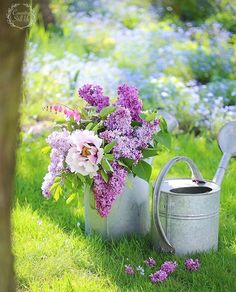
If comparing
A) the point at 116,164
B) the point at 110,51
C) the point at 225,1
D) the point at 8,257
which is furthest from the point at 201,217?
the point at 225,1

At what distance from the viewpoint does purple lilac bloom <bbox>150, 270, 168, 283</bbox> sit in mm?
2617

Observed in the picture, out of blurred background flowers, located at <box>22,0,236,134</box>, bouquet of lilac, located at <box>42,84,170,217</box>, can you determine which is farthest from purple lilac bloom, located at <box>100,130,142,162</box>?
blurred background flowers, located at <box>22,0,236,134</box>

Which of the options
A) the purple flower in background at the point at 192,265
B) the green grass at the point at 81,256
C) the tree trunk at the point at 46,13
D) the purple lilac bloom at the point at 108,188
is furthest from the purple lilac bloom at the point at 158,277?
the tree trunk at the point at 46,13

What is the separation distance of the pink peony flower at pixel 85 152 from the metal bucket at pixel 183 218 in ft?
0.91

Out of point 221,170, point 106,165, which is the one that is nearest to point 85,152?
point 106,165

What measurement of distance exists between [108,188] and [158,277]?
1.32 ft

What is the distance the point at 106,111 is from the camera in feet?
8.98

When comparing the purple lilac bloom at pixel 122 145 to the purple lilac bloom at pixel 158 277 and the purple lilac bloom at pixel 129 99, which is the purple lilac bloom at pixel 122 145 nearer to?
the purple lilac bloom at pixel 129 99

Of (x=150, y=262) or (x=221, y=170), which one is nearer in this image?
(x=150, y=262)

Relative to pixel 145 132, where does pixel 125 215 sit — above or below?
below

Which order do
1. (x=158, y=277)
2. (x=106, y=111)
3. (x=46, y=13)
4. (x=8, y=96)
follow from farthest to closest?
(x=46, y=13), (x=106, y=111), (x=158, y=277), (x=8, y=96)

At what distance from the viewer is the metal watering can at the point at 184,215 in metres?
2.75

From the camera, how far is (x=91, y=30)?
725 centimetres

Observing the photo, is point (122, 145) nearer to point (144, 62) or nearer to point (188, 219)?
point (188, 219)
